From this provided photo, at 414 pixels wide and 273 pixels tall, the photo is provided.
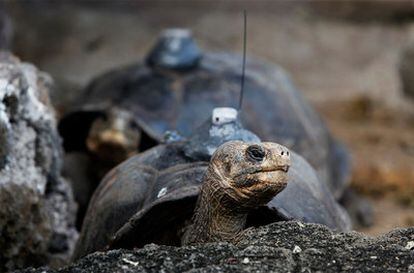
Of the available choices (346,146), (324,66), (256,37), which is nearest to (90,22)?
(256,37)

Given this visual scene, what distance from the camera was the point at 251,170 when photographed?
2.60 metres

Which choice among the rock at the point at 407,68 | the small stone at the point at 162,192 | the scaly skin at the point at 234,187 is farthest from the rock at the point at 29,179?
the rock at the point at 407,68

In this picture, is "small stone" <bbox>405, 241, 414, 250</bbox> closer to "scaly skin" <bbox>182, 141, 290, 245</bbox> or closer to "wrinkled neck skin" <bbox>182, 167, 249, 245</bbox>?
"scaly skin" <bbox>182, 141, 290, 245</bbox>

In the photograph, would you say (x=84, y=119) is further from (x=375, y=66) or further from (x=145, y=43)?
(x=375, y=66)

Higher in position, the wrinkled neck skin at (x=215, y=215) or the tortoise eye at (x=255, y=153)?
the tortoise eye at (x=255, y=153)

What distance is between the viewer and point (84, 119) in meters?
5.30

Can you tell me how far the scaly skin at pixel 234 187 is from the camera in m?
2.58

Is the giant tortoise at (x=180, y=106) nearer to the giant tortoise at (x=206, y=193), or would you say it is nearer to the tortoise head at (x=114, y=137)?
the tortoise head at (x=114, y=137)

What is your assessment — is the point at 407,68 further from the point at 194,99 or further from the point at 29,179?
the point at 29,179

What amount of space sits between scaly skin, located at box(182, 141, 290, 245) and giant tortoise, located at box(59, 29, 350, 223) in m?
2.05

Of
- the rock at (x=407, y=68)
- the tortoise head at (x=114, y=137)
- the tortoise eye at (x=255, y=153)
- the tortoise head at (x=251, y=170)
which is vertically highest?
the tortoise eye at (x=255, y=153)

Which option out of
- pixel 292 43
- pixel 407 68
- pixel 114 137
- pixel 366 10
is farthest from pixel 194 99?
pixel 366 10

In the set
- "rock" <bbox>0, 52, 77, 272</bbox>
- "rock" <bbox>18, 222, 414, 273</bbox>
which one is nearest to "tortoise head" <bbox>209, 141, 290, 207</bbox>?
"rock" <bbox>18, 222, 414, 273</bbox>

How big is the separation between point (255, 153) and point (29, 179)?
104 centimetres
